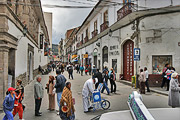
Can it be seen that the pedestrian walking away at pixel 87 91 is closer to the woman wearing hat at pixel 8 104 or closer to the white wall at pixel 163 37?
the woman wearing hat at pixel 8 104

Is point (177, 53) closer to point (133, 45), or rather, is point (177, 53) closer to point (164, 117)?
point (133, 45)

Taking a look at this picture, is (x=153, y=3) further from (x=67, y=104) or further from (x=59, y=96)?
(x=67, y=104)

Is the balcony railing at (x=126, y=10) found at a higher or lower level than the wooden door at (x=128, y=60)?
higher

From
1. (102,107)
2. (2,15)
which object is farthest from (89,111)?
(2,15)

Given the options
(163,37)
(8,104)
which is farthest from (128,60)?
(8,104)

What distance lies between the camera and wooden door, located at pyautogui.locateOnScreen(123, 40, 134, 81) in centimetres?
1440

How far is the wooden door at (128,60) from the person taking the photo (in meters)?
14.4

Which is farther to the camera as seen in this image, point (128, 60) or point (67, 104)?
point (128, 60)

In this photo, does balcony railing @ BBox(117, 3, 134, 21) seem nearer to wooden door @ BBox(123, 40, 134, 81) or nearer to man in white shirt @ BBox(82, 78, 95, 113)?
wooden door @ BBox(123, 40, 134, 81)

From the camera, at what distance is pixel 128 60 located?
14930 mm

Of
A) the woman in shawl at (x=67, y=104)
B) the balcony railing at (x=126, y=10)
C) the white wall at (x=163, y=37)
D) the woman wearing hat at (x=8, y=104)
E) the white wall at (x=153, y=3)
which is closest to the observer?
the woman in shawl at (x=67, y=104)

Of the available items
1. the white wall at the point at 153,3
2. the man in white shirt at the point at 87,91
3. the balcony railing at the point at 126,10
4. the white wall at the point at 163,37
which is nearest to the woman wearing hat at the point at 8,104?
the man in white shirt at the point at 87,91

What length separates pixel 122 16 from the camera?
1346 cm

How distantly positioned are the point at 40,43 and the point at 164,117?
2488cm
